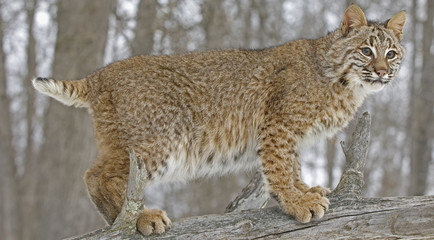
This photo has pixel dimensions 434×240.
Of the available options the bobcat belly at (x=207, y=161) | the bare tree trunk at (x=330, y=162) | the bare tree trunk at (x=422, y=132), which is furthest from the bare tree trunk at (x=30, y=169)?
the bobcat belly at (x=207, y=161)

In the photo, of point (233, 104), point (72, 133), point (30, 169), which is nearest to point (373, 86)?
point (233, 104)

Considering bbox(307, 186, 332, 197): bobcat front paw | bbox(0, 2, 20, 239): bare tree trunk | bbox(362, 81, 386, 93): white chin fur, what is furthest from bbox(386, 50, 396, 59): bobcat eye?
bbox(0, 2, 20, 239): bare tree trunk

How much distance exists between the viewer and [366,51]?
475cm

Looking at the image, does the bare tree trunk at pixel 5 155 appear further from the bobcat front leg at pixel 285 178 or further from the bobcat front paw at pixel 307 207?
the bobcat front paw at pixel 307 207

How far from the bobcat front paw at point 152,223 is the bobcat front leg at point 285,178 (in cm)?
87

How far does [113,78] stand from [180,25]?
16.8 feet

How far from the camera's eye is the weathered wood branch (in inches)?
156

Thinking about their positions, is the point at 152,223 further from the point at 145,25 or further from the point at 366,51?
the point at 145,25

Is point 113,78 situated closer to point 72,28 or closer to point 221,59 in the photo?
point 221,59

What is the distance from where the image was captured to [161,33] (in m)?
9.98

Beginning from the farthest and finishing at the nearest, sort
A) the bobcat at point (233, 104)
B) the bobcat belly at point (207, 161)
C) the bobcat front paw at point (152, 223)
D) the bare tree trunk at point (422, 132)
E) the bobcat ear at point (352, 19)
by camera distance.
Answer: the bare tree trunk at point (422, 132) < the bobcat ear at point (352, 19) < the bobcat belly at point (207, 161) < the bobcat at point (233, 104) < the bobcat front paw at point (152, 223)

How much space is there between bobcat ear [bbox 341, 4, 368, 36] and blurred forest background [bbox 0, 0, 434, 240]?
728 millimetres

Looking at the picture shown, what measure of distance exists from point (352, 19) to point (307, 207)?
1.73m

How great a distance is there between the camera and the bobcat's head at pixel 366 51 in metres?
4.65
